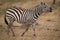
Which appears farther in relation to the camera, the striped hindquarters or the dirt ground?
the striped hindquarters

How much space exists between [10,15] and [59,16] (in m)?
3.89

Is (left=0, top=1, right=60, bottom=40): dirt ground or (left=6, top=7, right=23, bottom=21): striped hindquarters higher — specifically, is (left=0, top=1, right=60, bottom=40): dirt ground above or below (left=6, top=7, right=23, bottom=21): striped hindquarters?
below

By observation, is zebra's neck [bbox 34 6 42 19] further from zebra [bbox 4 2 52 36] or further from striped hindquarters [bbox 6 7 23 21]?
striped hindquarters [bbox 6 7 23 21]

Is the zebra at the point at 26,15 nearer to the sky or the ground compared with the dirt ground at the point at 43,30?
nearer to the sky

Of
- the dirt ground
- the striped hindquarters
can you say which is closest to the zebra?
the striped hindquarters

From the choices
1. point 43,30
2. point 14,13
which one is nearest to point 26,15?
point 14,13

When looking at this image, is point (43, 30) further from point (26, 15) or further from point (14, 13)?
point (14, 13)

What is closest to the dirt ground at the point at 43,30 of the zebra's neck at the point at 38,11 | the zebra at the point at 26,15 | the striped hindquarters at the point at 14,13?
the zebra at the point at 26,15

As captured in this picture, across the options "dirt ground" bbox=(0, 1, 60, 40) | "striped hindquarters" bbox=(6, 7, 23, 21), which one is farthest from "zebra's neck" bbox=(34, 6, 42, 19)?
"dirt ground" bbox=(0, 1, 60, 40)

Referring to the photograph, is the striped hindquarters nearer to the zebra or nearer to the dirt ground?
the zebra

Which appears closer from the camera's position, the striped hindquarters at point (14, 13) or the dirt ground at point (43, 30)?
the dirt ground at point (43, 30)

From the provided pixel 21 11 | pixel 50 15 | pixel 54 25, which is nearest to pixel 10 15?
pixel 21 11

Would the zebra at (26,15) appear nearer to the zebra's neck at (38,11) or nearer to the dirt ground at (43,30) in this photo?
the zebra's neck at (38,11)

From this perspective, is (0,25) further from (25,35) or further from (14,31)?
(25,35)
